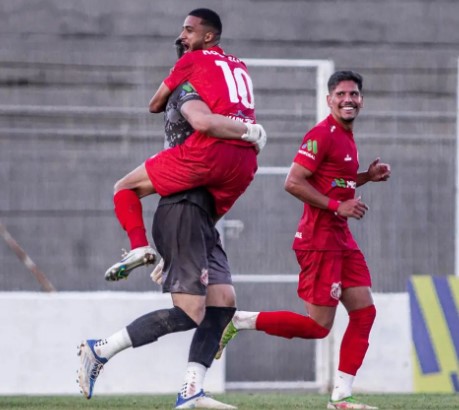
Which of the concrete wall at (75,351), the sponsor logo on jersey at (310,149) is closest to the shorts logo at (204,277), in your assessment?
the sponsor logo on jersey at (310,149)

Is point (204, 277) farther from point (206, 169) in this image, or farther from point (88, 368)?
point (88, 368)

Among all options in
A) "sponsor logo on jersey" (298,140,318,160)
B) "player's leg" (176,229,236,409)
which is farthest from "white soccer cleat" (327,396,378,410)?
"sponsor logo on jersey" (298,140,318,160)

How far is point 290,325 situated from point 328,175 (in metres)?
0.80

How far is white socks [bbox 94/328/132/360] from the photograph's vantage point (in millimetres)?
6156

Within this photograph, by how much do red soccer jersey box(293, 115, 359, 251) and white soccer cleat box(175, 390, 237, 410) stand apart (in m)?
1.05

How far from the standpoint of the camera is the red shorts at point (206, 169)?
609 cm

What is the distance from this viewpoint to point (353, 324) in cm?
697

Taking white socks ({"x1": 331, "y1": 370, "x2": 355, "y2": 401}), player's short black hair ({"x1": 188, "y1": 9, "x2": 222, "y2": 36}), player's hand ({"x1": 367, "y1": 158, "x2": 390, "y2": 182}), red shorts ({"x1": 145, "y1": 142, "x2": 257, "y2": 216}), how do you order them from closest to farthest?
red shorts ({"x1": 145, "y1": 142, "x2": 257, "y2": 216}) → player's short black hair ({"x1": 188, "y1": 9, "x2": 222, "y2": 36}) → white socks ({"x1": 331, "y1": 370, "x2": 355, "y2": 401}) → player's hand ({"x1": 367, "y1": 158, "x2": 390, "y2": 182})

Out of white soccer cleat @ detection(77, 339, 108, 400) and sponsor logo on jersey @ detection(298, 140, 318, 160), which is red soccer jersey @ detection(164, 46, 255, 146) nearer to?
sponsor logo on jersey @ detection(298, 140, 318, 160)

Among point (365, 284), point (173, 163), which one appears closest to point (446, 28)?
point (365, 284)

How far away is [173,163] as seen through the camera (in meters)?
6.15

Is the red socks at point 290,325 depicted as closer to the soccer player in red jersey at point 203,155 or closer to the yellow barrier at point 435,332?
the soccer player in red jersey at point 203,155

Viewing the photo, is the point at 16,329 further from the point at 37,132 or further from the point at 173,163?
the point at 173,163

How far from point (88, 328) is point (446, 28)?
22.8 feet
